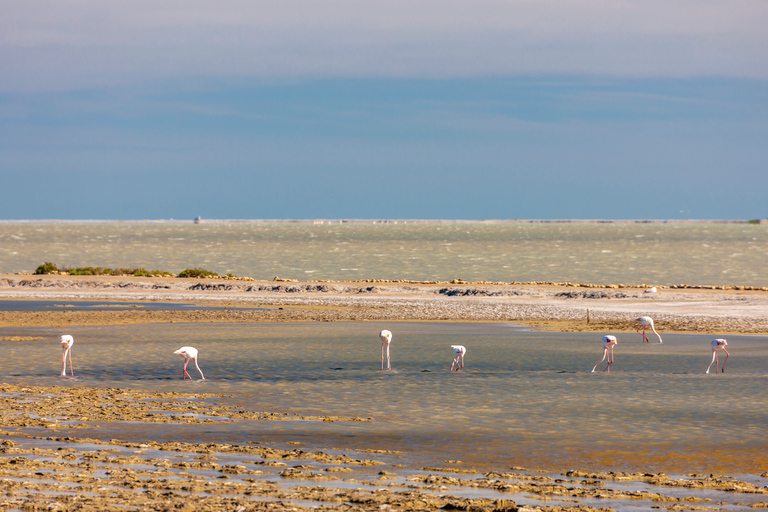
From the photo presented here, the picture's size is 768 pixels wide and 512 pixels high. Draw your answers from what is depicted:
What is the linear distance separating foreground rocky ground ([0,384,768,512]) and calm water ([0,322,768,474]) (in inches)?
42.7

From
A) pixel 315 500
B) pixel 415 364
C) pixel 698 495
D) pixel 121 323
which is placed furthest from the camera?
pixel 121 323

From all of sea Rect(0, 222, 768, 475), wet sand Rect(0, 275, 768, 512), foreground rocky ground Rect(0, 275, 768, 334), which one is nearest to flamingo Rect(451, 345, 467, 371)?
sea Rect(0, 222, 768, 475)

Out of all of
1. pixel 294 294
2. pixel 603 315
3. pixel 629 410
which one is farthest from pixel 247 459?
pixel 294 294

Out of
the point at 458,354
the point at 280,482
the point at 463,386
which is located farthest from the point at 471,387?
the point at 280,482

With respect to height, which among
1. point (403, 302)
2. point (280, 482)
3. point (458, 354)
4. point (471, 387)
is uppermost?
point (458, 354)

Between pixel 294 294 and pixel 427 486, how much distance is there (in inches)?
1663

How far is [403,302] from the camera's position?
47.8 m

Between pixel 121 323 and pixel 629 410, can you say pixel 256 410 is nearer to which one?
pixel 629 410

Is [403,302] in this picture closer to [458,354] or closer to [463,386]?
[458,354]

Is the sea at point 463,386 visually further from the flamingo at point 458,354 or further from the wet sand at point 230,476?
the wet sand at point 230,476

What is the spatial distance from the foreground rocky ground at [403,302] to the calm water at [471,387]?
4.55 metres

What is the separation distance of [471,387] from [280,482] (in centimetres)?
979

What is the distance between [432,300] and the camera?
160ft

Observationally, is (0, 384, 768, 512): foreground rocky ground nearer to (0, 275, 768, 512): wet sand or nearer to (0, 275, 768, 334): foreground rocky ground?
(0, 275, 768, 512): wet sand
